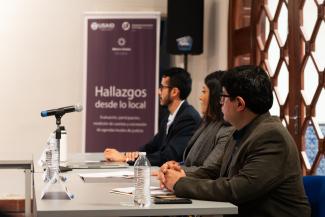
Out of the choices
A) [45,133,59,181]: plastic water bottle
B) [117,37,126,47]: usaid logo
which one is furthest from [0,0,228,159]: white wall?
[45,133,59,181]: plastic water bottle

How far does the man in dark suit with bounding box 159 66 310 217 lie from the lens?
2.09 m

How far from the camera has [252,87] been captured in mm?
2273

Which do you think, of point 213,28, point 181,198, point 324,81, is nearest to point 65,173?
point 181,198

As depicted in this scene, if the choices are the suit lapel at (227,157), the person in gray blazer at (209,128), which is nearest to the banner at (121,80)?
the person in gray blazer at (209,128)

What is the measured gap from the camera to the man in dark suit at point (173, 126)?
12.4 ft

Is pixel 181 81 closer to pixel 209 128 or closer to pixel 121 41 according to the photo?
pixel 209 128

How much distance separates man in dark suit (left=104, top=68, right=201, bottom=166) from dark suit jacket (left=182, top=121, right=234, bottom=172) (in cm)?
A: 40

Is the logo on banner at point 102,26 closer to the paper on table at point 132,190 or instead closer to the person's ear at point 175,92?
the person's ear at point 175,92

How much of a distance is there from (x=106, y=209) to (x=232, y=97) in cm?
72

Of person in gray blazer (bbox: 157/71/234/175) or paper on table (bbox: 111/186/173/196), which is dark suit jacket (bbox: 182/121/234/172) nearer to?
person in gray blazer (bbox: 157/71/234/175)

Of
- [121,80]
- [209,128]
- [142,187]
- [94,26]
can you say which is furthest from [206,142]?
[94,26]

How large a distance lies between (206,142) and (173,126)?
73cm

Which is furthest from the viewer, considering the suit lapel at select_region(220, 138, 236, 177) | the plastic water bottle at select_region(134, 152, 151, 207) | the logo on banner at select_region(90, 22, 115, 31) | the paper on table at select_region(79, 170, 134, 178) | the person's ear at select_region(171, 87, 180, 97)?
the logo on banner at select_region(90, 22, 115, 31)

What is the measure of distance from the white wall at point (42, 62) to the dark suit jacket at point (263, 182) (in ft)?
13.8
